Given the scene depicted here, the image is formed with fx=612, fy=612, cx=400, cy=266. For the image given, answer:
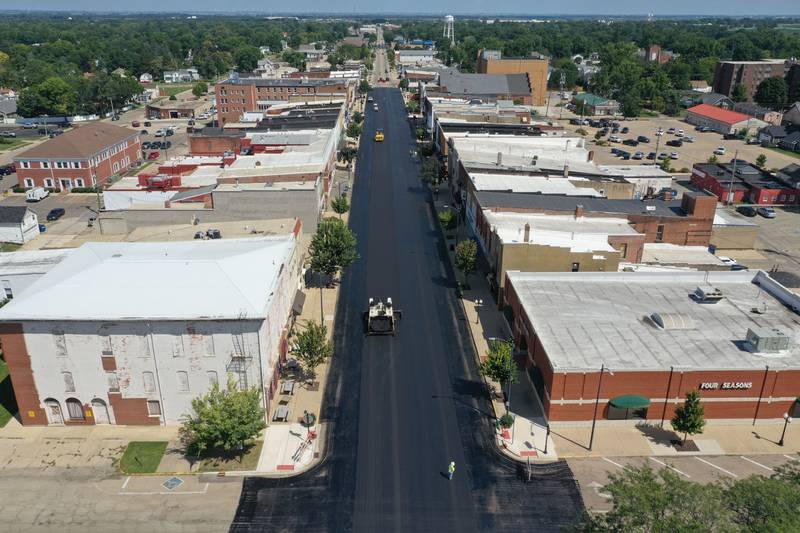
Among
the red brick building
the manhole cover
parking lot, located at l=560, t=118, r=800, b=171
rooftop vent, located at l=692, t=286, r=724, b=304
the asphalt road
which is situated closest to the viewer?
the asphalt road

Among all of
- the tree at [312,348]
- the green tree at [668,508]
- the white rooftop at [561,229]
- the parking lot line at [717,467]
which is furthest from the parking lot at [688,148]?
the green tree at [668,508]

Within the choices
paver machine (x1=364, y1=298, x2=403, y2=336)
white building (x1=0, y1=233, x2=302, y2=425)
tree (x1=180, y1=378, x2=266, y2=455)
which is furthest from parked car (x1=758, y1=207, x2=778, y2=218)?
tree (x1=180, y1=378, x2=266, y2=455)

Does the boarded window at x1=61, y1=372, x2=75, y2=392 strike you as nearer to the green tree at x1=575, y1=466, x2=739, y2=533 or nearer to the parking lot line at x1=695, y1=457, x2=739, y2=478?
the green tree at x1=575, y1=466, x2=739, y2=533

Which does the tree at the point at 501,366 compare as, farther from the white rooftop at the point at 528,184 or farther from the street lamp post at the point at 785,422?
the white rooftop at the point at 528,184

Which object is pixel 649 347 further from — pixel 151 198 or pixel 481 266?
pixel 151 198

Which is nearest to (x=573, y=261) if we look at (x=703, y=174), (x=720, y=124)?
(x=703, y=174)

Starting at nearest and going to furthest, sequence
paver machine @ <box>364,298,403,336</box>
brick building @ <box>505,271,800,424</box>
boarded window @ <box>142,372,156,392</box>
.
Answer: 1. boarded window @ <box>142,372,156,392</box>
2. brick building @ <box>505,271,800,424</box>
3. paver machine @ <box>364,298,403,336</box>
